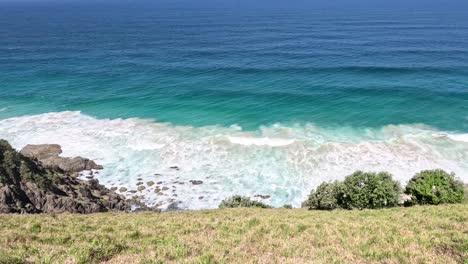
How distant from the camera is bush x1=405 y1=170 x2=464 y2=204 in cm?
3559

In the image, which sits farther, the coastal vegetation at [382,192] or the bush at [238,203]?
the bush at [238,203]

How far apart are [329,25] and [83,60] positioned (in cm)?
11784

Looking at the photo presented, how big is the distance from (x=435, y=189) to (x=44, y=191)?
4289cm

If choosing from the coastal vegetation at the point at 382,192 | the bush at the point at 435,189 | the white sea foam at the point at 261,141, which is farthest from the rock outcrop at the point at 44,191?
the bush at the point at 435,189

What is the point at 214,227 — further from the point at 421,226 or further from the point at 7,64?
the point at 7,64

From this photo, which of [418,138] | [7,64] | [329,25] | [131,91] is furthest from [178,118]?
[329,25]

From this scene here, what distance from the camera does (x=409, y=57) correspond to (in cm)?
11144

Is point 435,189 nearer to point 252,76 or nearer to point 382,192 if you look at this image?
point 382,192

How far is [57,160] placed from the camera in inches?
2219

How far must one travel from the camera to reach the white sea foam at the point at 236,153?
51.2 metres

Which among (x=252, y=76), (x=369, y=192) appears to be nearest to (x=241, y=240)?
(x=369, y=192)

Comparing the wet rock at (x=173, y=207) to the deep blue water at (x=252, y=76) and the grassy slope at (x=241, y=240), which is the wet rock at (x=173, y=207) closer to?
the grassy slope at (x=241, y=240)

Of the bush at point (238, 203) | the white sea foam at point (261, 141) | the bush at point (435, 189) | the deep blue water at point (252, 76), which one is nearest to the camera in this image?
the bush at point (435, 189)

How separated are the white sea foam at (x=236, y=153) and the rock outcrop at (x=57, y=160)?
87.1 inches
